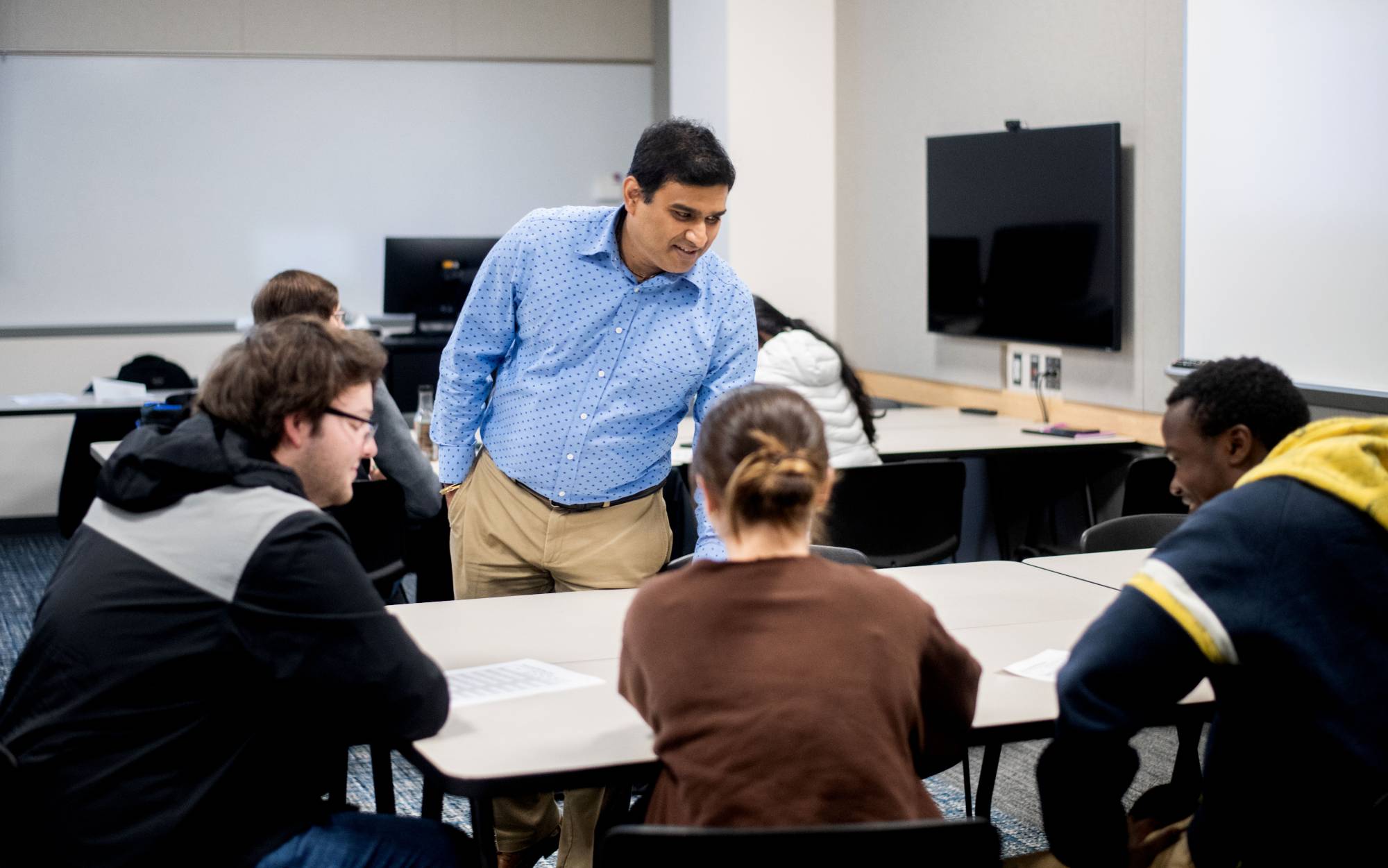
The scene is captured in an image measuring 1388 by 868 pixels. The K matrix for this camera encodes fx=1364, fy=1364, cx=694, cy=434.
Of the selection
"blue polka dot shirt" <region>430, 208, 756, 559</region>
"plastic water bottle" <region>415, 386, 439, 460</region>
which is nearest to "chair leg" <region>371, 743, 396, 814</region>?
"blue polka dot shirt" <region>430, 208, 756, 559</region>

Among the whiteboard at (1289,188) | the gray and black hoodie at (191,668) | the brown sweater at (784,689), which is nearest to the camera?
the brown sweater at (784,689)

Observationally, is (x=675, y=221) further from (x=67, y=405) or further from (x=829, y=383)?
(x=67, y=405)

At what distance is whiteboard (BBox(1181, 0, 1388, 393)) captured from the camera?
3.43 m

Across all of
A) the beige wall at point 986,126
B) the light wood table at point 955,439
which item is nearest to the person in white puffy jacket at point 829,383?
the light wood table at point 955,439

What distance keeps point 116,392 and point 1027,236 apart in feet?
11.8

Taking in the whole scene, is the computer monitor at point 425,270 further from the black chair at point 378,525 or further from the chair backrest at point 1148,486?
the chair backrest at point 1148,486


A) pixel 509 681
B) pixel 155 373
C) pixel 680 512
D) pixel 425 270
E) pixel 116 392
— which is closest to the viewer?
pixel 509 681

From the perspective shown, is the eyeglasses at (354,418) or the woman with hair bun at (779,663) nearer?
the woman with hair bun at (779,663)

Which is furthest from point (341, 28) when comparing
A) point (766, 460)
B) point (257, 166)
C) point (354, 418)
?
point (766, 460)

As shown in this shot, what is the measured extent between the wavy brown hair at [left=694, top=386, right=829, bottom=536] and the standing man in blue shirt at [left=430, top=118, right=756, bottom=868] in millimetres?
992

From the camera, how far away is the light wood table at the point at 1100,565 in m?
2.62

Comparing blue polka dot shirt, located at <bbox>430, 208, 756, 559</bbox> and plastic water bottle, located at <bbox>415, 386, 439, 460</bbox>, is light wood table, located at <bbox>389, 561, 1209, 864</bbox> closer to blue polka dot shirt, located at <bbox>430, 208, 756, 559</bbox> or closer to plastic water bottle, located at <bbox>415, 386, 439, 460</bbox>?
blue polka dot shirt, located at <bbox>430, 208, 756, 559</bbox>

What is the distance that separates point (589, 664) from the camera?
6.77ft

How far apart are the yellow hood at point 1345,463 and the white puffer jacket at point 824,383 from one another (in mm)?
2257
